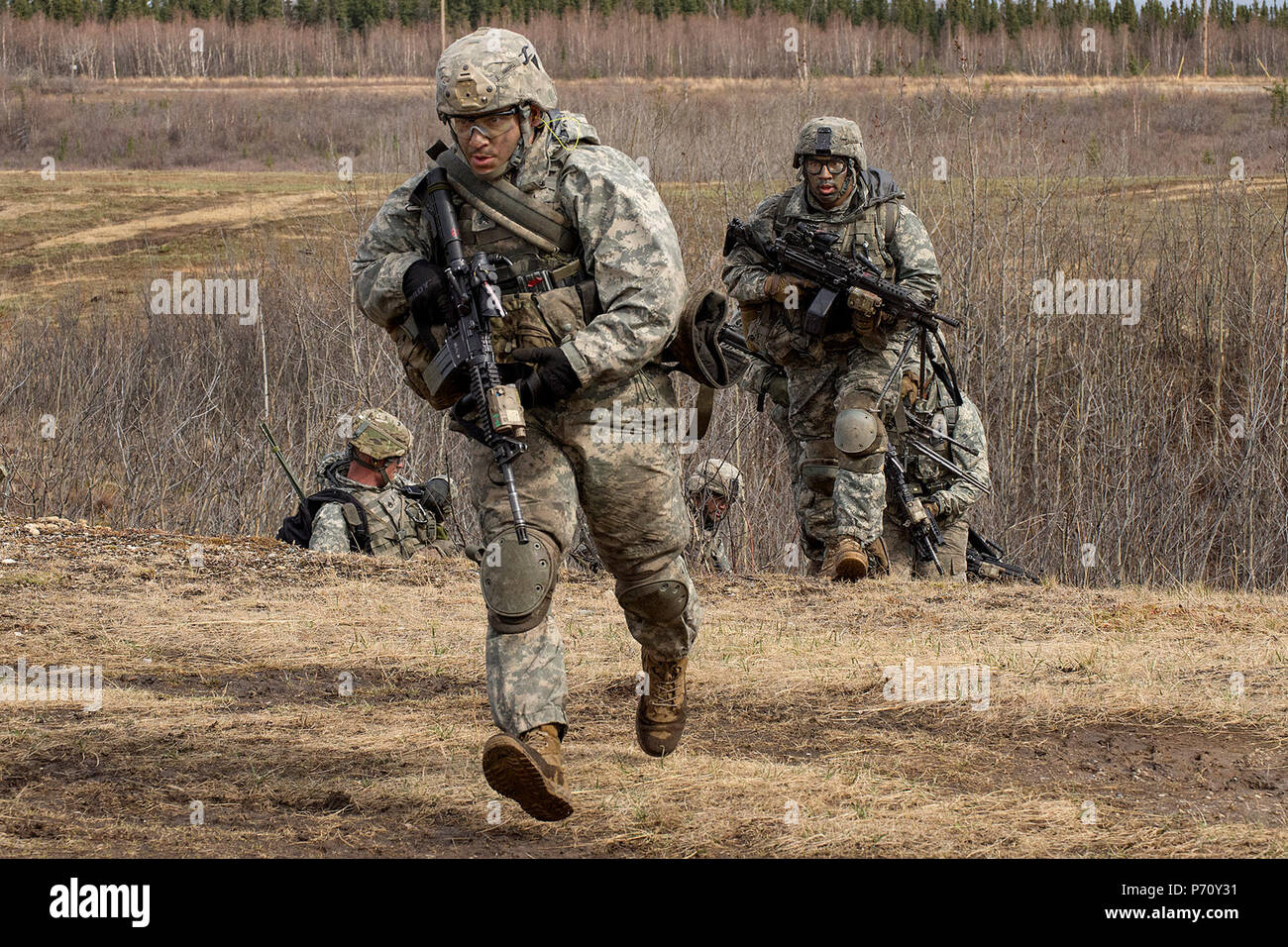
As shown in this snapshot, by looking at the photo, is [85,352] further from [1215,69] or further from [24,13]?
[24,13]

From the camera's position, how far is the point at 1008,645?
20.7 ft

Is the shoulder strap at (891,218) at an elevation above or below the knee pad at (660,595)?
above

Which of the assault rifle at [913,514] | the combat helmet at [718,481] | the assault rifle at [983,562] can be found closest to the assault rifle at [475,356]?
the combat helmet at [718,481]

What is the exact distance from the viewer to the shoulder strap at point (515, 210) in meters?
4.22

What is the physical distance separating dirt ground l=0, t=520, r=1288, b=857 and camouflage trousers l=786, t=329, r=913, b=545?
371mm

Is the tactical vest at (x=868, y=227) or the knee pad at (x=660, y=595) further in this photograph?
the tactical vest at (x=868, y=227)

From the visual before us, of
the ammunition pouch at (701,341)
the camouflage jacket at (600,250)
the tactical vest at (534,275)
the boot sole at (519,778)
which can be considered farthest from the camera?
the ammunition pouch at (701,341)

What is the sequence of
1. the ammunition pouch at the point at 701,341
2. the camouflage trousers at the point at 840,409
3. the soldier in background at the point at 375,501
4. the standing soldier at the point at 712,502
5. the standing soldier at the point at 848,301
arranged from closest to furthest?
the ammunition pouch at the point at 701,341 < the standing soldier at the point at 848,301 < the camouflage trousers at the point at 840,409 < the soldier in background at the point at 375,501 < the standing soldier at the point at 712,502

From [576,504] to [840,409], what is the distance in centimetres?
362

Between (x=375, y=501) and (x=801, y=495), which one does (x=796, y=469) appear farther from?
(x=375, y=501)

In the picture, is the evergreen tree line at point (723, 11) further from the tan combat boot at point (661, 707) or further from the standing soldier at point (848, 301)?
the tan combat boot at point (661, 707)

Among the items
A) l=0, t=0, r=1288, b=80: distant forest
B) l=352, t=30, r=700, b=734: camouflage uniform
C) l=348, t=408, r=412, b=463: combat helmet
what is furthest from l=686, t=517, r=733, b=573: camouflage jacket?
l=0, t=0, r=1288, b=80: distant forest

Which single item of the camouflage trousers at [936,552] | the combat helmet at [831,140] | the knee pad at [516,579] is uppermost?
the combat helmet at [831,140]

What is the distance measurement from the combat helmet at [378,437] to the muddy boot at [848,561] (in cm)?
238
